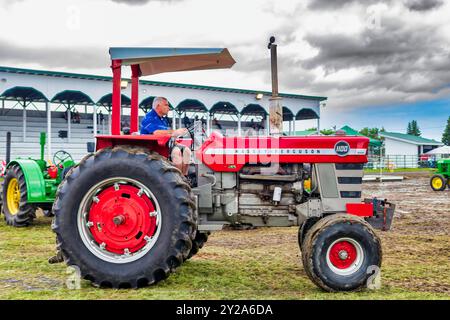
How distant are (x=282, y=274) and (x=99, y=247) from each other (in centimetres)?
189

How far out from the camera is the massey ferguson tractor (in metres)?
4.46

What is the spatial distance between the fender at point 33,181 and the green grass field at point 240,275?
1807mm

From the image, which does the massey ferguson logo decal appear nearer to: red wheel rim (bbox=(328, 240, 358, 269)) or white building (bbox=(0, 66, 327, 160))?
red wheel rim (bbox=(328, 240, 358, 269))

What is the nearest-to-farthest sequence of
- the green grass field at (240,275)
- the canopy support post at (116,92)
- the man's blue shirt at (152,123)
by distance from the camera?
1. the green grass field at (240,275)
2. the canopy support post at (116,92)
3. the man's blue shirt at (152,123)

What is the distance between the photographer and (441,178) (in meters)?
19.3

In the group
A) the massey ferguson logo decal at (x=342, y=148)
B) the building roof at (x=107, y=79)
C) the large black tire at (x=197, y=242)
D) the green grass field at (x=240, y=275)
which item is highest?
the building roof at (x=107, y=79)

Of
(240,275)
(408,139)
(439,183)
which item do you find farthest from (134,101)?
(408,139)

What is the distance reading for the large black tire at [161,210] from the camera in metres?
4.43

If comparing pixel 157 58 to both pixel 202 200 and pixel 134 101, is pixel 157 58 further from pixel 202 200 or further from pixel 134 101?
pixel 202 200

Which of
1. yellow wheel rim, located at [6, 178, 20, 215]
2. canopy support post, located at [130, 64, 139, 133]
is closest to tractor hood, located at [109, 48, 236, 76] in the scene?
canopy support post, located at [130, 64, 139, 133]

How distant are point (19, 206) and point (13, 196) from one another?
880 mm

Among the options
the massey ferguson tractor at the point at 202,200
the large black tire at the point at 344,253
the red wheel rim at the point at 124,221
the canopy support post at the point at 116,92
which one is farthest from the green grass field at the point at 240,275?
the canopy support post at the point at 116,92

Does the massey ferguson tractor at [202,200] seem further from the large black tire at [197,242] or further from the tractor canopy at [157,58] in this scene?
the large black tire at [197,242]
